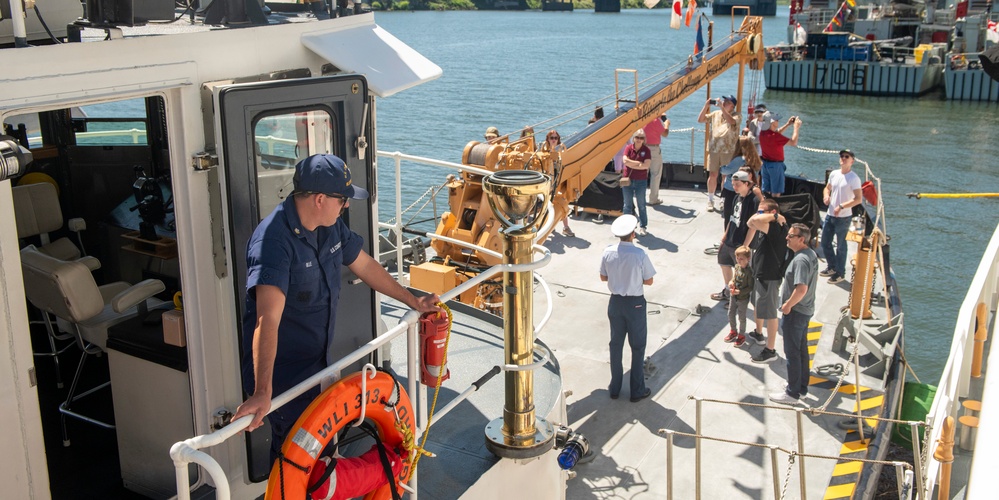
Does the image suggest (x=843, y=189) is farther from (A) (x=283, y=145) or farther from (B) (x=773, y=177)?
(A) (x=283, y=145)

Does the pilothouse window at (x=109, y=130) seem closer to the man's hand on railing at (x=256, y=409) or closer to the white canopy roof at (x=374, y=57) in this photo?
the white canopy roof at (x=374, y=57)

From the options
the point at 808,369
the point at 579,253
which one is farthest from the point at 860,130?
the point at 808,369

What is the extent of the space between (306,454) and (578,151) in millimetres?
8503

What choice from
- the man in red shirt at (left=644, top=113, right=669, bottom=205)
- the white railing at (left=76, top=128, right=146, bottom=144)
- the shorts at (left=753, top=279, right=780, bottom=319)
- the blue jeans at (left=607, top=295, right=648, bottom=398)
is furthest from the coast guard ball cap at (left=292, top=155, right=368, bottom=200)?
the man in red shirt at (left=644, top=113, right=669, bottom=205)

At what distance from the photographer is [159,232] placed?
5352 mm

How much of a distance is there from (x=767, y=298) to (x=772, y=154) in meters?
4.62

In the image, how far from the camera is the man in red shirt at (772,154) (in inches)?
502

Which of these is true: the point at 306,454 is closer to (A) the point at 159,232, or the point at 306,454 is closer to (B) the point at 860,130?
(A) the point at 159,232

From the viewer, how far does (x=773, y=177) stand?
13094 mm

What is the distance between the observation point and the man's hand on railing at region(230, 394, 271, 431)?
3162 millimetres

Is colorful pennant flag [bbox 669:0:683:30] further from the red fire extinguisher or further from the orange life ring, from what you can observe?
the orange life ring

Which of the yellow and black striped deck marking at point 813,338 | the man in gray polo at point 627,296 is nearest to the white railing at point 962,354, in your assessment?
the yellow and black striped deck marking at point 813,338

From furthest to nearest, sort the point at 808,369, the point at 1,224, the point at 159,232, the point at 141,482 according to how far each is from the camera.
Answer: the point at 808,369, the point at 159,232, the point at 141,482, the point at 1,224

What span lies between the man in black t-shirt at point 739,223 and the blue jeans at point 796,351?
5.30ft
